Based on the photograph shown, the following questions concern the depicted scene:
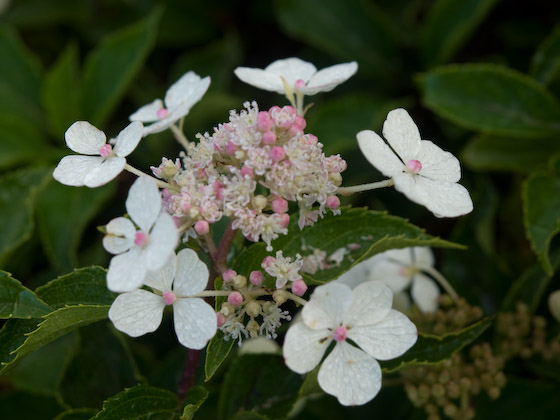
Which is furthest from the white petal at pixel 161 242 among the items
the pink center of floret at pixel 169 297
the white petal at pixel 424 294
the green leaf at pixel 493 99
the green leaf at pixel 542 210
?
the green leaf at pixel 493 99

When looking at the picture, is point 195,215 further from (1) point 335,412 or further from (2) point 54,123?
(2) point 54,123

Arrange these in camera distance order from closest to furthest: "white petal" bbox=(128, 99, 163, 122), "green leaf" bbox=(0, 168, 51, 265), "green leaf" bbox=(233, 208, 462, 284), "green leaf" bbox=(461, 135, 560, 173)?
"green leaf" bbox=(233, 208, 462, 284) → "white petal" bbox=(128, 99, 163, 122) → "green leaf" bbox=(0, 168, 51, 265) → "green leaf" bbox=(461, 135, 560, 173)

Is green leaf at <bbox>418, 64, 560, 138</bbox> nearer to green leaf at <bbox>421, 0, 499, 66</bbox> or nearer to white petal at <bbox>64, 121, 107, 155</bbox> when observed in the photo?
green leaf at <bbox>421, 0, 499, 66</bbox>

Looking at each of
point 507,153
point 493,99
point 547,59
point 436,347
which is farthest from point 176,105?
point 547,59

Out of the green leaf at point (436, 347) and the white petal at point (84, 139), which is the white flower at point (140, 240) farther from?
the green leaf at point (436, 347)

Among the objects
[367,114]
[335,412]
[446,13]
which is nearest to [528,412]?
[335,412]

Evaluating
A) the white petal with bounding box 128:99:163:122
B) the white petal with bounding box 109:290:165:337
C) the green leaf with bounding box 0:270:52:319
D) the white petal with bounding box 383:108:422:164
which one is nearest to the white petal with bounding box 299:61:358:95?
the white petal with bounding box 383:108:422:164

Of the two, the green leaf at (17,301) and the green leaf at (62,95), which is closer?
the green leaf at (17,301)
